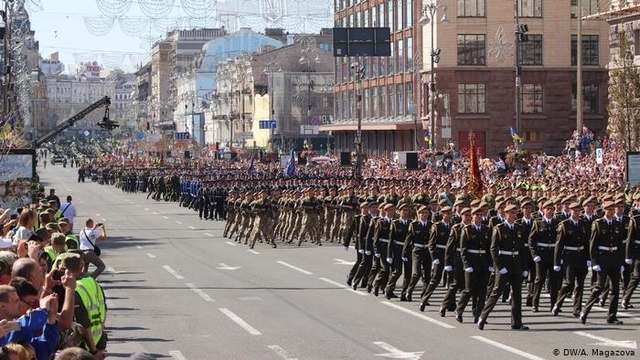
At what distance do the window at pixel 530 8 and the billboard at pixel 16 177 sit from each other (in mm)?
44794

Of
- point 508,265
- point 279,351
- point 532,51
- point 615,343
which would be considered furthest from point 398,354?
point 532,51

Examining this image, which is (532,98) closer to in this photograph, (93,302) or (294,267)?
(294,267)

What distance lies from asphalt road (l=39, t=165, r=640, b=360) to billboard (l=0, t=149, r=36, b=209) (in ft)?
16.8

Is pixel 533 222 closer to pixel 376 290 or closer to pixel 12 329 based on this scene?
pixel 376 290

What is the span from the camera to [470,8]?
Result: 253 ft

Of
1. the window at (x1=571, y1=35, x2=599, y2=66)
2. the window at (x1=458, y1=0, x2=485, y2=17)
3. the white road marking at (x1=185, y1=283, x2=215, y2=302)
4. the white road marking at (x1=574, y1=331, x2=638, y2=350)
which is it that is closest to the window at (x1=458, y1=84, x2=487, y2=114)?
the window at (x1=458, y1=0, x2=485, y2=17)

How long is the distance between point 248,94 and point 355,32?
84880mm

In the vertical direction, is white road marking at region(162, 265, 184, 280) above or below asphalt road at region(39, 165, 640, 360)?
below

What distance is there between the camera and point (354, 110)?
10000cm

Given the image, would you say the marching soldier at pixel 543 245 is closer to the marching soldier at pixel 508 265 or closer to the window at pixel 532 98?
the marching soldier at pixel 508 265

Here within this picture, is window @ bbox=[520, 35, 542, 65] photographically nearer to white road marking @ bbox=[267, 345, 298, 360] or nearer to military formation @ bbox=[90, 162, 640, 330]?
military formation @ bbox=[90, 162, 640, 330]

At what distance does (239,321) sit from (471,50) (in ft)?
194

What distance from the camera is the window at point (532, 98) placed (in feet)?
254

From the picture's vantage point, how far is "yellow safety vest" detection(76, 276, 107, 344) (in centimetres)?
1148
